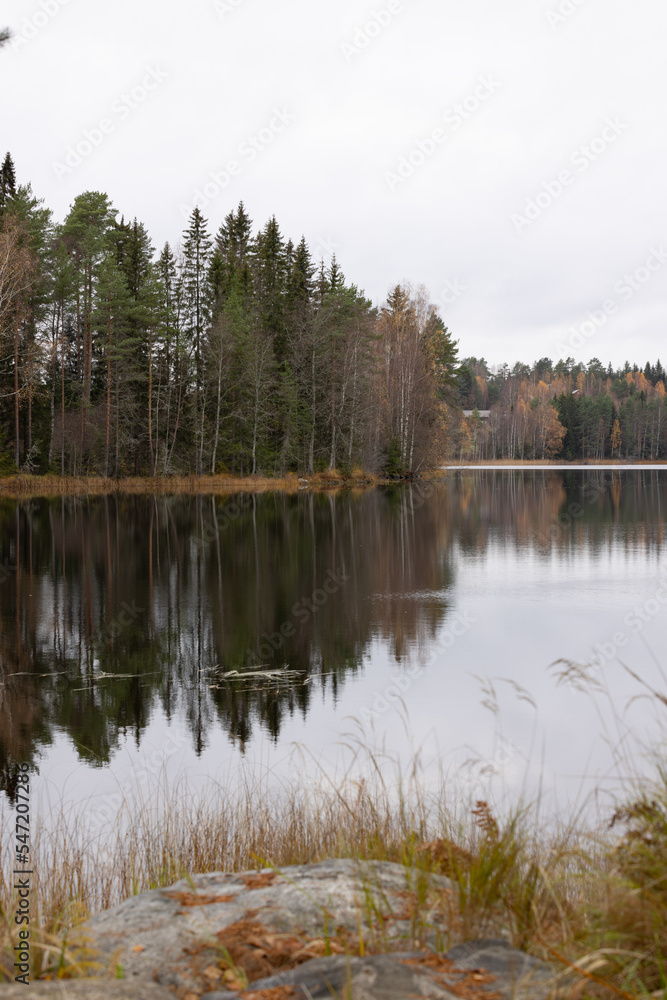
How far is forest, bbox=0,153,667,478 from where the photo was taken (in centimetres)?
5053

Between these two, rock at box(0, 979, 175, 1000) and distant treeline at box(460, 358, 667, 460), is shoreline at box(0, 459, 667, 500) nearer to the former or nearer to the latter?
rock at box(0, 979, 175, 1000)

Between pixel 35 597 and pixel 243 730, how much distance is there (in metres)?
10.0

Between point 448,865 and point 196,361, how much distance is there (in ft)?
180

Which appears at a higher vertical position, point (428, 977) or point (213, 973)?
point (428, 977)

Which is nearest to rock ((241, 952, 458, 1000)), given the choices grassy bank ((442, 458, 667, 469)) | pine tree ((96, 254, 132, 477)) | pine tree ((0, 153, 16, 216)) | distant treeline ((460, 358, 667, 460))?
pine tree ((96, 254, 132, 477))

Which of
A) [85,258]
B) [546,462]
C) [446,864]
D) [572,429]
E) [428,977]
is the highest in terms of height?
[85,258]

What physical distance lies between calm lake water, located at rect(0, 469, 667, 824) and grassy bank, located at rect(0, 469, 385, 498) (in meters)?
20.5

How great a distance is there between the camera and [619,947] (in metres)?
2.98

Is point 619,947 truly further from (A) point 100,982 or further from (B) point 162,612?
(B) point 162,612

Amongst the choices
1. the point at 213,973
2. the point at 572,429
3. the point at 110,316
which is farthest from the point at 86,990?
the point at 572,429

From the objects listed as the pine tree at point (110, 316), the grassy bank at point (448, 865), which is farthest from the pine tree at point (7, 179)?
the grassy bank at point (448, 865)

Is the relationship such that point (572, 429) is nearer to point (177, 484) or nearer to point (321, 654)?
point (177, 484)

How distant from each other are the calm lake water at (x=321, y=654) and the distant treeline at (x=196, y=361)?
23278 millimetres

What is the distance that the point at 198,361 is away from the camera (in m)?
57.0
